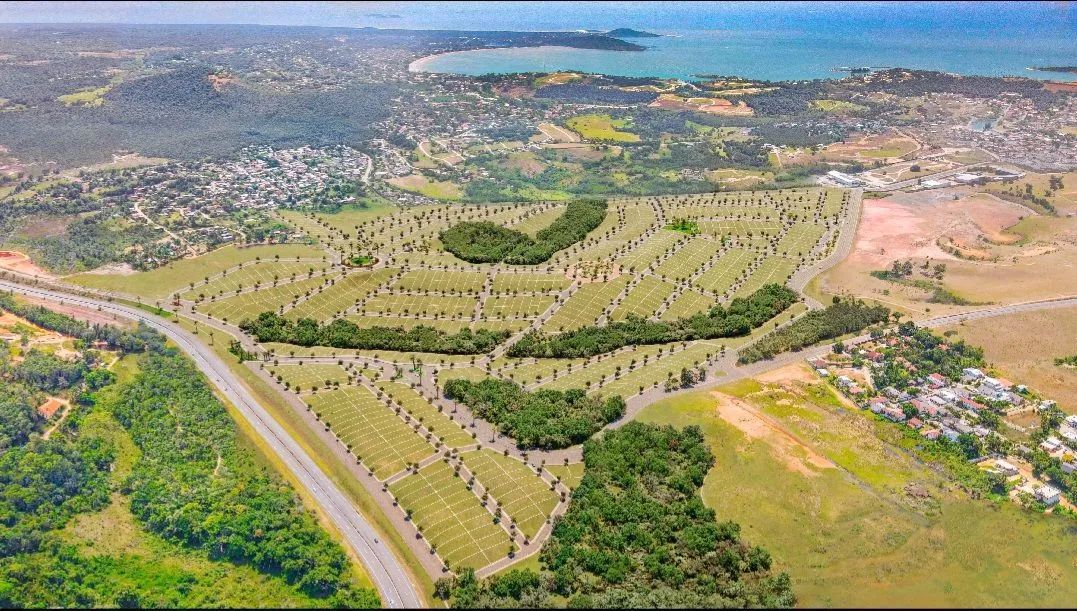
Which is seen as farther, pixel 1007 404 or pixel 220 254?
pixel 220 254

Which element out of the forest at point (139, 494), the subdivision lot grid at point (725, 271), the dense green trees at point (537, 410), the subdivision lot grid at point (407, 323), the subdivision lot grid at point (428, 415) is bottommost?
the forest at point (139, 494)

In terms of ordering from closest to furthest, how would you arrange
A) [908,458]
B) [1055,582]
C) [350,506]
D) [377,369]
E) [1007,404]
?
1. [1055,582]
2. [350,506]
3. [908,458]
4. [1007,404]
5. [377,369]

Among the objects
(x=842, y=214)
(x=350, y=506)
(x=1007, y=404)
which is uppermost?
(x=842, y=214)

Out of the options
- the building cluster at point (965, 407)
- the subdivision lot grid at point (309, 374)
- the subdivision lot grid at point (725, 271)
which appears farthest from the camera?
the subdivision lot grid at point (725, 271)

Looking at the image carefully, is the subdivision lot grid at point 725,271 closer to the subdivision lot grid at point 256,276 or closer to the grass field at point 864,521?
the grass field at point 864,521

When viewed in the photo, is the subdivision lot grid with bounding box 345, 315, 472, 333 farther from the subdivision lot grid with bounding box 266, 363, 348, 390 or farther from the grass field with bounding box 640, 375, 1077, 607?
the grass field with bounding box 640, 375, 1077, 607

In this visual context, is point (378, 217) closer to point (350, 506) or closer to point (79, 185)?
point (79, 185)

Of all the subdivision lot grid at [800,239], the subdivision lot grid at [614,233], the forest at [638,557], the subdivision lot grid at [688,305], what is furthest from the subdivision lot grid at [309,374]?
the subdivision lot grid at [800,239]

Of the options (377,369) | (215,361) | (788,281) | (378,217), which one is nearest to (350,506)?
(377,369)
